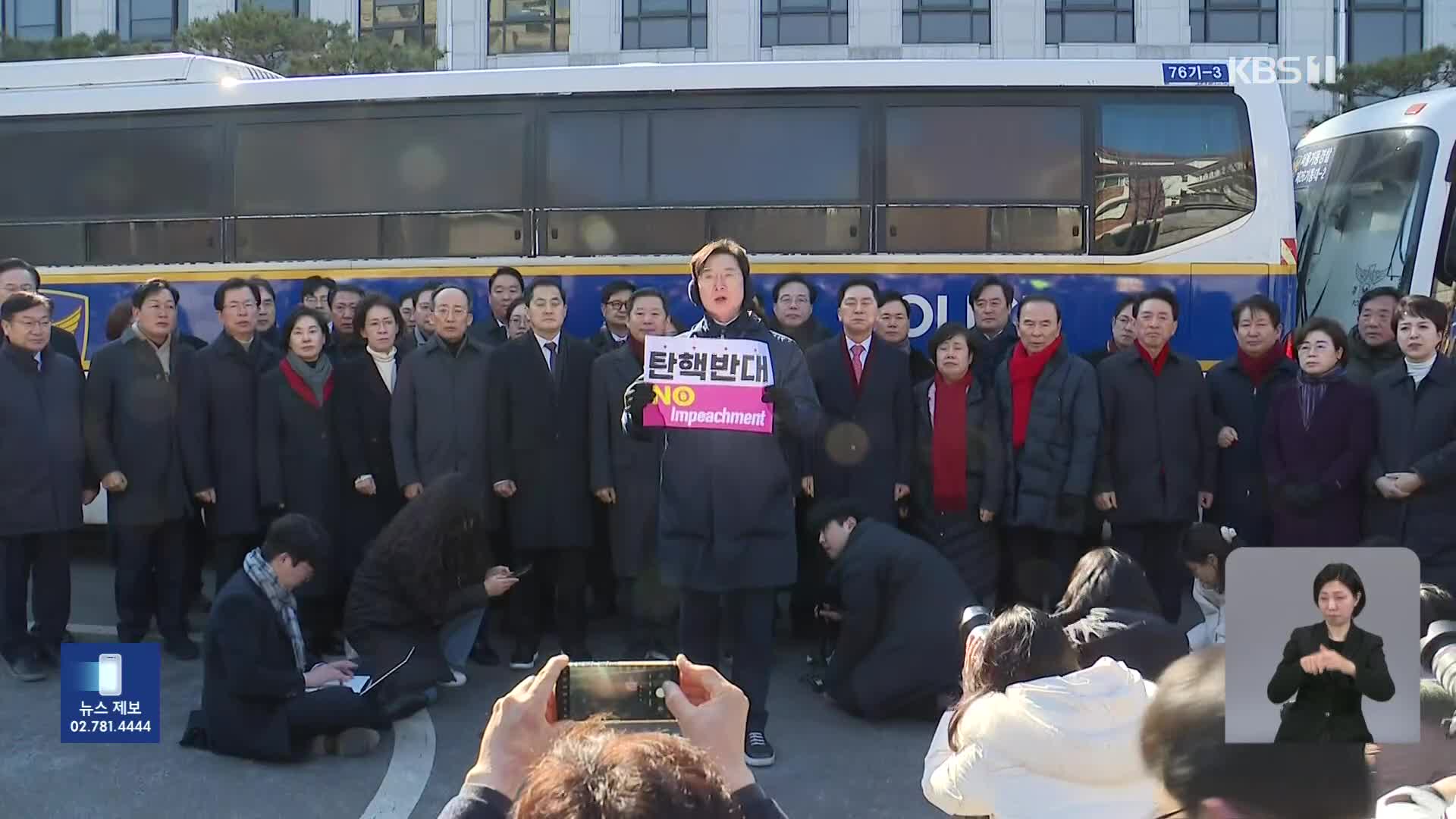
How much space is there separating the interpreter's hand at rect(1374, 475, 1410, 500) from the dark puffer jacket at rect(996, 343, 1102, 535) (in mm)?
1406

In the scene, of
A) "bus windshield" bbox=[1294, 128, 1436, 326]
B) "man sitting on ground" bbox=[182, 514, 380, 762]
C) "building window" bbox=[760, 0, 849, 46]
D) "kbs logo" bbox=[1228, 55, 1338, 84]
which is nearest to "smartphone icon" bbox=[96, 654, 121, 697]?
"man sitting on ground" bbox=[182, 514, 380, 762]

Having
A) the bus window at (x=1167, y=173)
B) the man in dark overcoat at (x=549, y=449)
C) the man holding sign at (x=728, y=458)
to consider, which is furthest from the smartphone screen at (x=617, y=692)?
the bus window at (x=1167, y=173)

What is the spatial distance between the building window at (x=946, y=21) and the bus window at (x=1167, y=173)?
2144cm

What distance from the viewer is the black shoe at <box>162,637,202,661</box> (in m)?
7.50

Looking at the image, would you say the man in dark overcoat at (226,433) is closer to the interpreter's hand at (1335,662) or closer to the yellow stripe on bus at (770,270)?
the yellow stripe on bus at (770,270)

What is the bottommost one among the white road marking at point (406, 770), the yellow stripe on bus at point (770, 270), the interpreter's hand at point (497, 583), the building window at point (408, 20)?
the white road marking at point (406, 770)

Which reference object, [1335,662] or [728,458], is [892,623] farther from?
[1335,662]

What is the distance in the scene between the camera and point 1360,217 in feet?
39.8

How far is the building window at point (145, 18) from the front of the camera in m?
32.4

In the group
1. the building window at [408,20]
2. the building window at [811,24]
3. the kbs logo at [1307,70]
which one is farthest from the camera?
the building window at [408,20]

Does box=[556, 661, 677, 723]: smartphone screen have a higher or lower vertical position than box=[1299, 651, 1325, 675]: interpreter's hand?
lower

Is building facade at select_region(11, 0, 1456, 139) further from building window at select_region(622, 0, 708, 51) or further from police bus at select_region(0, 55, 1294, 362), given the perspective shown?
police bus at select_region(0, 55, 1294, 362)

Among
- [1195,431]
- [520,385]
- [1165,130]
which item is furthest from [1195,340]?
[520,385]

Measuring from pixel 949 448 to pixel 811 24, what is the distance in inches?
981
